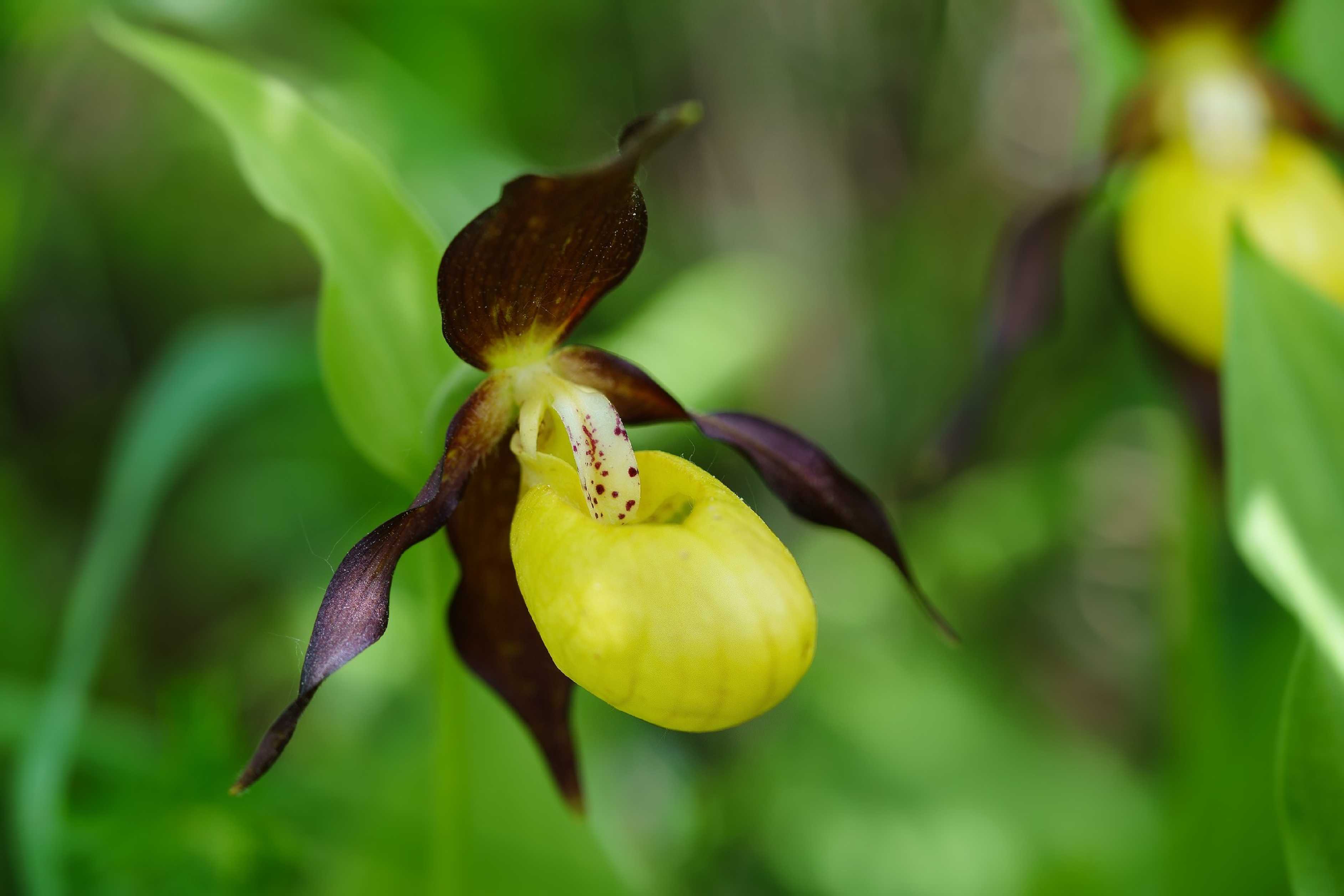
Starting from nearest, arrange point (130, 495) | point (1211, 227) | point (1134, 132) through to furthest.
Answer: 1. point (130, 495)
2. point (1211, 227)
3. point (1134, 132)

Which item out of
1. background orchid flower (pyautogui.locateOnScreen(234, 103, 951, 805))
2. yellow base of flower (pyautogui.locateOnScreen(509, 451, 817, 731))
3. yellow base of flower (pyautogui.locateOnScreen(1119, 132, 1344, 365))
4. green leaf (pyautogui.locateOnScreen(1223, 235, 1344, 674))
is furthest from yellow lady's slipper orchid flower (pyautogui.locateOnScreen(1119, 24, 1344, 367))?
yellow base of flower (pyautogui.locateOnScreen(509, 451, 817, 731))

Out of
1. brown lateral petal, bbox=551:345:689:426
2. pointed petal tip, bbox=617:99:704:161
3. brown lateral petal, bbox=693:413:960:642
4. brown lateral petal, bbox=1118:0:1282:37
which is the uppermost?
pointed petal tip, bbox=617:99:704:161

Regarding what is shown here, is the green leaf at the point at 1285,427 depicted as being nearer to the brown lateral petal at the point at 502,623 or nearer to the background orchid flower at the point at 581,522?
the background orchid flower at the point at 581,522

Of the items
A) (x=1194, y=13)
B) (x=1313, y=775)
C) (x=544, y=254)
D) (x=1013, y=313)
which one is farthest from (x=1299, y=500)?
(x=1194, y=13)

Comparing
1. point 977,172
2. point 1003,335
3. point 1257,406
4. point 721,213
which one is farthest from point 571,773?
point 977,172

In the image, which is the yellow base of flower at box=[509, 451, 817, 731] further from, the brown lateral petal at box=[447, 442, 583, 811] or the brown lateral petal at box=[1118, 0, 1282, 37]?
the brown lateral petal at box=[1118, 0, 1282, 37]

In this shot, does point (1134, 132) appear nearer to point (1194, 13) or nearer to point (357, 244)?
point (1194, 13)

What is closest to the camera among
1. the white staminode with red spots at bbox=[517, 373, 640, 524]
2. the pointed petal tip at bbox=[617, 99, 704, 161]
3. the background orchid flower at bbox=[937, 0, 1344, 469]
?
the pointed petal tip at bbox=[617, 99, 704, 161]

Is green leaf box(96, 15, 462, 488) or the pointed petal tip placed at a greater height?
the pointed petal tip
